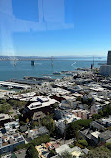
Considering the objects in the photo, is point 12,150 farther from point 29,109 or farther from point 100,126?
point 100,126

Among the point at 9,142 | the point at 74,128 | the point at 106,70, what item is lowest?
the point at 9,142

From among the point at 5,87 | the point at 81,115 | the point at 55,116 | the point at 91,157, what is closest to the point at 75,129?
the point at 81,115

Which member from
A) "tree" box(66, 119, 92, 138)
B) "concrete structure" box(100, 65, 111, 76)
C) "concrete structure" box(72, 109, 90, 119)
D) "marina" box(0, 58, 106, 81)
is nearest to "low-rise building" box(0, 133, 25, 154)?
"tree" box(66, 119, 92, 138)

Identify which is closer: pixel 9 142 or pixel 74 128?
pixel 9 142

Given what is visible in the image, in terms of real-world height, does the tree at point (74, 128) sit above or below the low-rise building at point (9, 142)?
above

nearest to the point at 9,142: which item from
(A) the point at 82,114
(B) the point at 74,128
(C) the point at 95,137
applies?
(B) the point at 74,128

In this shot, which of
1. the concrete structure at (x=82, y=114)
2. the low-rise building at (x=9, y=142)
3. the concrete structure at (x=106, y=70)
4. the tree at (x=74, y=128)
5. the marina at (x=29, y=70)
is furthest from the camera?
the marina at (x=29, y=70)

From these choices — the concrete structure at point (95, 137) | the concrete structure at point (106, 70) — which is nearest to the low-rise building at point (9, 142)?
the concrete structure at point (95, 137)

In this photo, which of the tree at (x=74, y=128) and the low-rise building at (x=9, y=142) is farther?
the tree at (x=74, y=128)

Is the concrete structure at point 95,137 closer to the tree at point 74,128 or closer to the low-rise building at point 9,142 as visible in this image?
the tree at point 74,128

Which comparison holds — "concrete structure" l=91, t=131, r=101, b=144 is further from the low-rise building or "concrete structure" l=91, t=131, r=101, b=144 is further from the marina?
the marina

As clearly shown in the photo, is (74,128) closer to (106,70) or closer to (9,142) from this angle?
(9,142)
